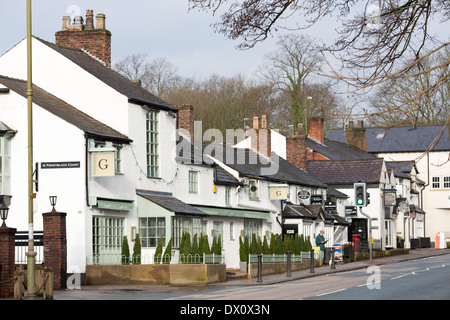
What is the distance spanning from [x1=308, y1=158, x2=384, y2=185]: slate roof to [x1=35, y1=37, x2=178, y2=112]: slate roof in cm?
2679

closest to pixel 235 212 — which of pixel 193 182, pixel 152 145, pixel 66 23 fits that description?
pixel 193 182

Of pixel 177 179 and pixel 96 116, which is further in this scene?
pixel 177 179

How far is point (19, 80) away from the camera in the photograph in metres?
33.0

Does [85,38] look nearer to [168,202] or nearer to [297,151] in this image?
[168,202]

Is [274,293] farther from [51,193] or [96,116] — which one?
[96,116]

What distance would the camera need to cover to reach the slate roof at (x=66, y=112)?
3059cm

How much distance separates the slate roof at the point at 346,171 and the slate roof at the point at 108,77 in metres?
26.8

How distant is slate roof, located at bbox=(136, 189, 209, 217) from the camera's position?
33.2m

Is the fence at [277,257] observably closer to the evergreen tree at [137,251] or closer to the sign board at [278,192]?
the sign board at [278,192]

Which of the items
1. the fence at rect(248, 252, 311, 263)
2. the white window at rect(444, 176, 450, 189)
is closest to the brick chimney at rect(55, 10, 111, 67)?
the fence at rect(248, 252, 311, 263)

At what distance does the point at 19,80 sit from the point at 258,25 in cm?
2298

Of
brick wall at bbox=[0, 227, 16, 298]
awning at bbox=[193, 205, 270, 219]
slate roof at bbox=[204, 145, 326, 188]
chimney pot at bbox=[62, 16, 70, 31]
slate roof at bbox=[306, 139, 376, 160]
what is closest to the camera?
brick wall at bbox=[0, 227, 16, 298]

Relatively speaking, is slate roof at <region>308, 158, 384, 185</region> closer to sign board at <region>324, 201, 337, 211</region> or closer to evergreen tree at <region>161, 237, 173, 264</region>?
Answer: sign board at <region>324, 201, 337, 211</region>
